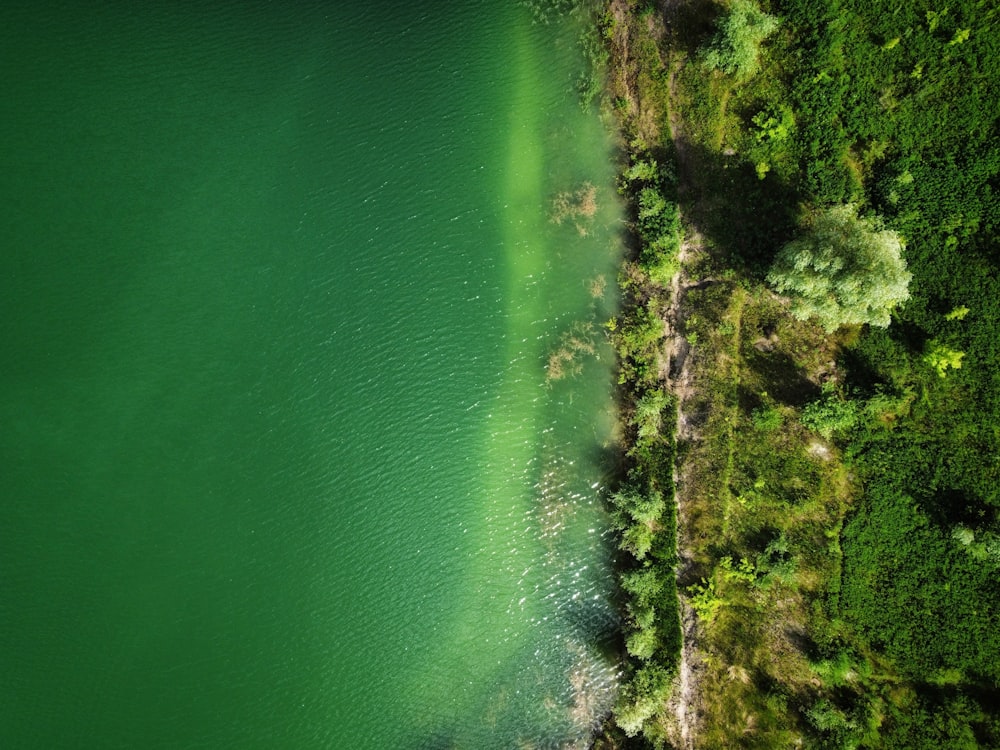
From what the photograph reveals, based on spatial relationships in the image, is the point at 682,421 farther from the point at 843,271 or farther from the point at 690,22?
the point at 690,22

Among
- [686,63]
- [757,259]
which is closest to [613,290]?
[757,259]

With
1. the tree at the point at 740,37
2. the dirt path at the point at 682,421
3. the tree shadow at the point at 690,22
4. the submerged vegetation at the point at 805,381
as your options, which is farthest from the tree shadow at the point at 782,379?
the tree shadow at the point at 690,22

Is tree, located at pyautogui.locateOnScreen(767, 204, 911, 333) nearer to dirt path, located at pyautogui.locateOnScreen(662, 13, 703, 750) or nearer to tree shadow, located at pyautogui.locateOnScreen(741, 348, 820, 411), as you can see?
tree shadow, located at pyautogui.locateOnScreen(741, 348, 820, 411)

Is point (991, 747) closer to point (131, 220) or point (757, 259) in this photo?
point (757, 259)

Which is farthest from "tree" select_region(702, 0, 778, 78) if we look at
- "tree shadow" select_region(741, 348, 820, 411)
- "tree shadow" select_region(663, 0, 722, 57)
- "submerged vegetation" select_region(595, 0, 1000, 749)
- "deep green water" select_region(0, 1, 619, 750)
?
"tree shadow" select_region(741, 348, 820, 411)

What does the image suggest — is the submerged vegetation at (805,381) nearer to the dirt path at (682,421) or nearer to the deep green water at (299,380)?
the dirt path at (682,421)

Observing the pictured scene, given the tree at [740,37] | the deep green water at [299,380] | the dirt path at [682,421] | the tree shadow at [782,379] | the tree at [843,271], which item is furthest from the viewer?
the deep green water at [299,380]

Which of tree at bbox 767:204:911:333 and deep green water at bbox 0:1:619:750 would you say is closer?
tree at bbox 767:204:911:333
